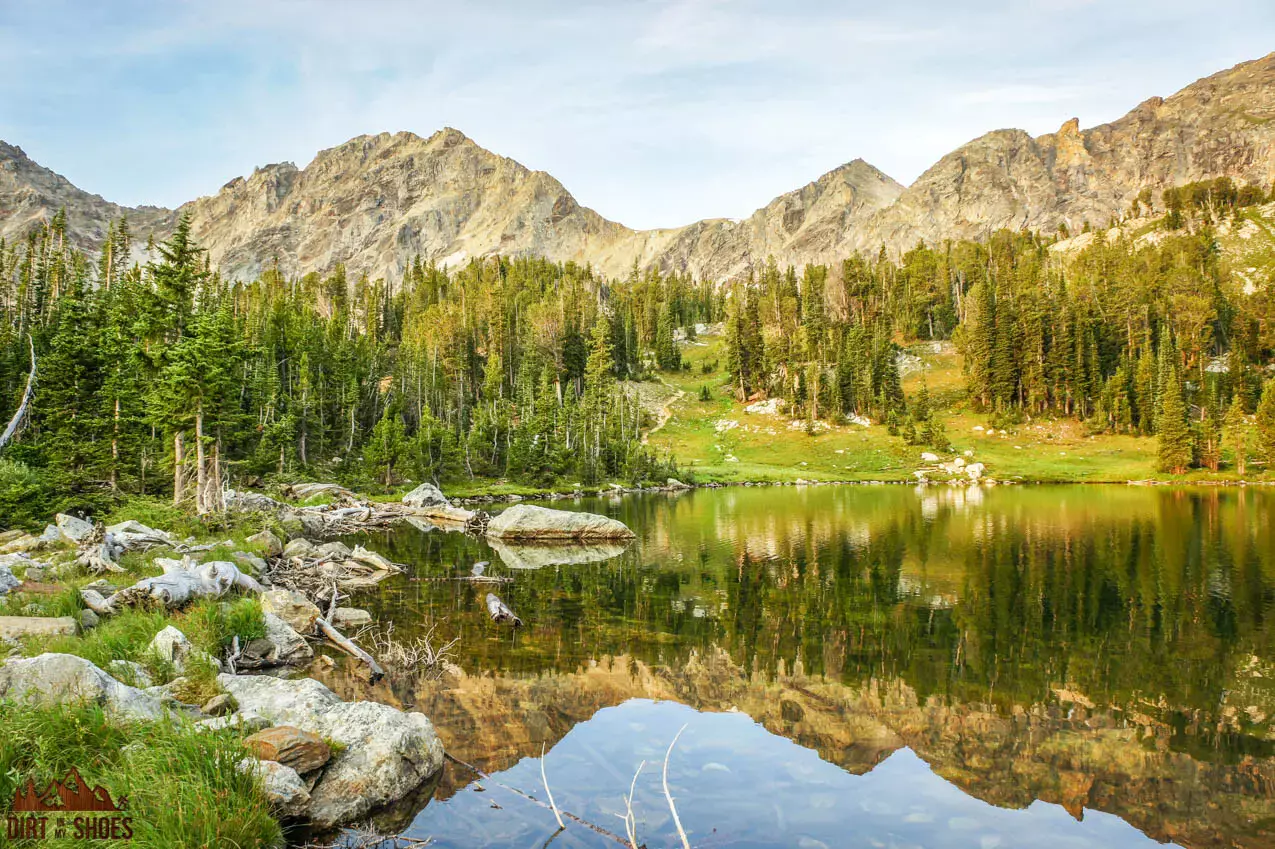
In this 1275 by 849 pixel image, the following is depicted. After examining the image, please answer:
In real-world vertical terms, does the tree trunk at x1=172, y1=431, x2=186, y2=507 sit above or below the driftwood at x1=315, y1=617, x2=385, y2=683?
above

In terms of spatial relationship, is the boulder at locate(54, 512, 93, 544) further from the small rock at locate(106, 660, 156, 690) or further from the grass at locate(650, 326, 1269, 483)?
the grass at locate(650, 326, 1269, 483)

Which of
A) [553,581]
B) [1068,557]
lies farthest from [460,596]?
[1068,557]

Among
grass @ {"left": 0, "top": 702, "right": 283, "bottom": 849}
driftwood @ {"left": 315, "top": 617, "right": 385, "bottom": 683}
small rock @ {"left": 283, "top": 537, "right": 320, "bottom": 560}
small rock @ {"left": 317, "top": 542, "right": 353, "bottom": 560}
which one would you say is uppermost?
grass @ {"left": 0, "top": 702, "right": 283, "bottom": 849}

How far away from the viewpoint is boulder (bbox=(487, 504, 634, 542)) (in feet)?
131

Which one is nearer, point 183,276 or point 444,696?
point 444,696

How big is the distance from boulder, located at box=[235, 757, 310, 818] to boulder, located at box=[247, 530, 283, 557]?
21.8 metres

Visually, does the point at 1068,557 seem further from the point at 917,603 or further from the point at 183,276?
the point at 183,276

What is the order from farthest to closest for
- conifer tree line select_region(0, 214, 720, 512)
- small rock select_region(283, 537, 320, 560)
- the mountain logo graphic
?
1. conifer tree line select_region(0, 214, 720, 512)
2. small rock select_region(283, 537, 320, 560)
3. the mountain logo graphic

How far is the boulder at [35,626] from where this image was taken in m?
12.8

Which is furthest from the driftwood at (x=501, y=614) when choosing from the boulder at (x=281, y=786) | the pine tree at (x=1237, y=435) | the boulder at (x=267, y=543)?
the pine tree at (x=1237, y=435)

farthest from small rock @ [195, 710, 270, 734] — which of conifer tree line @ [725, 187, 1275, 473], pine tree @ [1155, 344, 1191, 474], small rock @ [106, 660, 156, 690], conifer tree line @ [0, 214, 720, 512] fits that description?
pine tree @ [1155, 344, 1191, 474]

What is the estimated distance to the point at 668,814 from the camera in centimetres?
1005

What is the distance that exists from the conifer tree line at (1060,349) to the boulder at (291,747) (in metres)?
96.9

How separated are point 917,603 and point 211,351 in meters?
34.4
